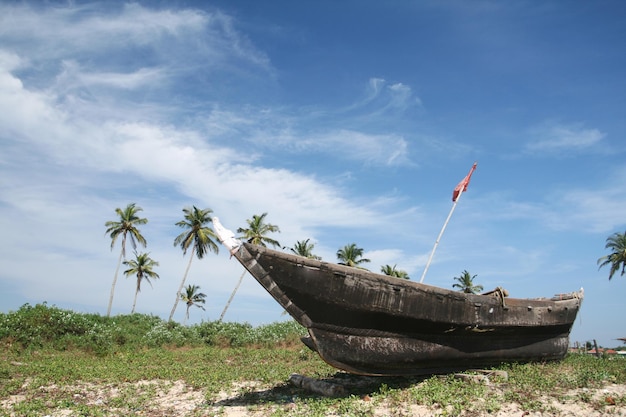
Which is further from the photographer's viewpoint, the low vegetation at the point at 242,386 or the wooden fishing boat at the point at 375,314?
the wooden fishing boat at the point at 375,314

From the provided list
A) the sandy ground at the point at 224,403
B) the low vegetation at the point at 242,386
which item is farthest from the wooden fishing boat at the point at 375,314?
the sandy ground at the point at 224,403

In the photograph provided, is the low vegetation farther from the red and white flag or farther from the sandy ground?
the red and white flag

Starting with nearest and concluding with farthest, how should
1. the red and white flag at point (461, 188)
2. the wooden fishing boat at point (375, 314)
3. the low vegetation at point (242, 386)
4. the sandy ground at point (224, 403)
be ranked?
1. the sandy ground at point (224, 403)
2. the low vegetation at point (242, 386)
3. the wooden fishing boat at point (375, 314)
4. the red and white flag at point (461, 188)

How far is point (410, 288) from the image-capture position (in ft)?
25.9

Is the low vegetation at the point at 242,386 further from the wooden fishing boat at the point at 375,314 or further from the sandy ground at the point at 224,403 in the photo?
the wooden fishing boat at the point at 375,314

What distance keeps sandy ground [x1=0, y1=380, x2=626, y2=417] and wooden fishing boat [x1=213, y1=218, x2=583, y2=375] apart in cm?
99

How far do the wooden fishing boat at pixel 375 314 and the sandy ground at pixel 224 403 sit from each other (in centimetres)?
99

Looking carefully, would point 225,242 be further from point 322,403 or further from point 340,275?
point 322,403

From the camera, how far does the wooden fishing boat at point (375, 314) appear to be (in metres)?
7.35

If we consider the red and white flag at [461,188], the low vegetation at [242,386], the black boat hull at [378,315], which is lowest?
the low vegetation at [242,386]

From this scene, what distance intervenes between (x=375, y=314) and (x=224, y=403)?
3.38m

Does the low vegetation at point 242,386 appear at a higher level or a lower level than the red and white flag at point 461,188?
lower

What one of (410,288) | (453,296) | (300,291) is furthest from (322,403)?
(453,296)

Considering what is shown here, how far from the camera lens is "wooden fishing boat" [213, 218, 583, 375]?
A: 24.1ft
